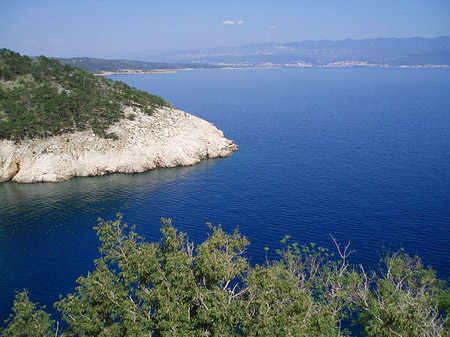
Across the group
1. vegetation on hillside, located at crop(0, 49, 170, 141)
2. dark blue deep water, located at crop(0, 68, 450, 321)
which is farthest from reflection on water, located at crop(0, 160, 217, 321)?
vegetation on hillside, located at crop(0, 49, 170, 141)

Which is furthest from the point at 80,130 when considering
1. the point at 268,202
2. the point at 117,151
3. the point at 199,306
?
the point at 199,306

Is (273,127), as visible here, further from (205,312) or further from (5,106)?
(205,312)

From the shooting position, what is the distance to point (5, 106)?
72.2 meters

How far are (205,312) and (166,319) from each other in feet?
7.16

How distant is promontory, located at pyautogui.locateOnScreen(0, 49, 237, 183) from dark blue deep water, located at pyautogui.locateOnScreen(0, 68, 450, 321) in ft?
11.7

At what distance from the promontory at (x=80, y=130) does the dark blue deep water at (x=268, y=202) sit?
3556 millimetres

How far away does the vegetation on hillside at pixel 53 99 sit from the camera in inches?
2810

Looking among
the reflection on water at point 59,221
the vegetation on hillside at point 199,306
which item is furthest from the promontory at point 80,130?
the vegetation on hillside at point 199,306

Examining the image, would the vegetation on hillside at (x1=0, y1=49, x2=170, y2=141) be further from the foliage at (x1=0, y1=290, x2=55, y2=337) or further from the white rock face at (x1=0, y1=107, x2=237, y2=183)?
the foliage at (x1=0, y1=290, x2=55, y2=337)

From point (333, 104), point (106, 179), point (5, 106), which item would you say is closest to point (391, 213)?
point (106, 179)

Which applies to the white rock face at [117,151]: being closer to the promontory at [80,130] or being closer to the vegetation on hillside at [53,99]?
the promontory at [80,130]

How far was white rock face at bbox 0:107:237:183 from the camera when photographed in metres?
68.1

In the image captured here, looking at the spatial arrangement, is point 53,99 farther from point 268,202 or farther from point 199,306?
point 199,306

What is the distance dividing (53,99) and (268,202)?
5025cm
